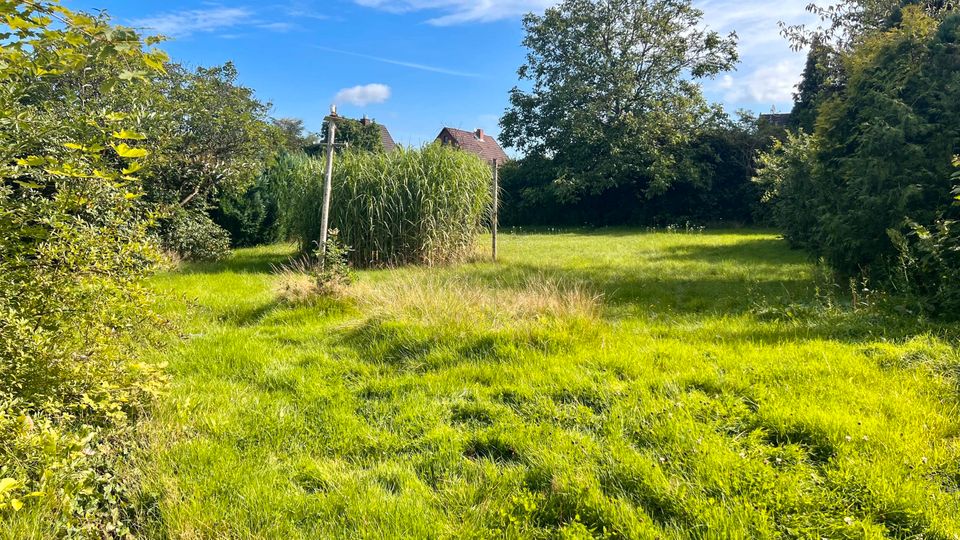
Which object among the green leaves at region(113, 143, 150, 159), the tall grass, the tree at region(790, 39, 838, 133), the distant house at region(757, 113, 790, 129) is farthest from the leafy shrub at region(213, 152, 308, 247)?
the distant house at region(757, 113, 790, 129)

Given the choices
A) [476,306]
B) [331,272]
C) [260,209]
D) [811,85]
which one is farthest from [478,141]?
[476,306]

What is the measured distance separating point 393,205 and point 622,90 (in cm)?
1438

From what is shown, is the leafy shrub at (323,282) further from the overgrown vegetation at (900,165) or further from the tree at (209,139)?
the overgrown vegetation at (900,165)

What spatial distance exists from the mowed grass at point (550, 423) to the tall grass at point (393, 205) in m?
3.26

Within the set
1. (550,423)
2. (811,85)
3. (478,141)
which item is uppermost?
(478,141)

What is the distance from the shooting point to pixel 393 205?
26.7ft

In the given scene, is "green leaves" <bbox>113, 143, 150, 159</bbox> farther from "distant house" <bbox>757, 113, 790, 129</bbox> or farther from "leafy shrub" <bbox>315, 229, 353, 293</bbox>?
"distant house" <bbox>757, 113, 790, 129</bbox>

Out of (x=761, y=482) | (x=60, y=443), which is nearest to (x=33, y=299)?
(x=60, y=443)

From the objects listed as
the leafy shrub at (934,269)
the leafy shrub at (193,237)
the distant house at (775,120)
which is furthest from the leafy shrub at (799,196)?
the leafy shrub at (193,237)

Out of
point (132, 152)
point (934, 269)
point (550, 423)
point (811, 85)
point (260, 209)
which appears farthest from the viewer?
point (811, 85)

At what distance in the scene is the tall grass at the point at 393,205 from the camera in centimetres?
816

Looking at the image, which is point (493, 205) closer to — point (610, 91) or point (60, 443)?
point (60, 443)

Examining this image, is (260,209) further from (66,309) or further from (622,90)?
(622,90)

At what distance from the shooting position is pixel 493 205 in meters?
9.29
